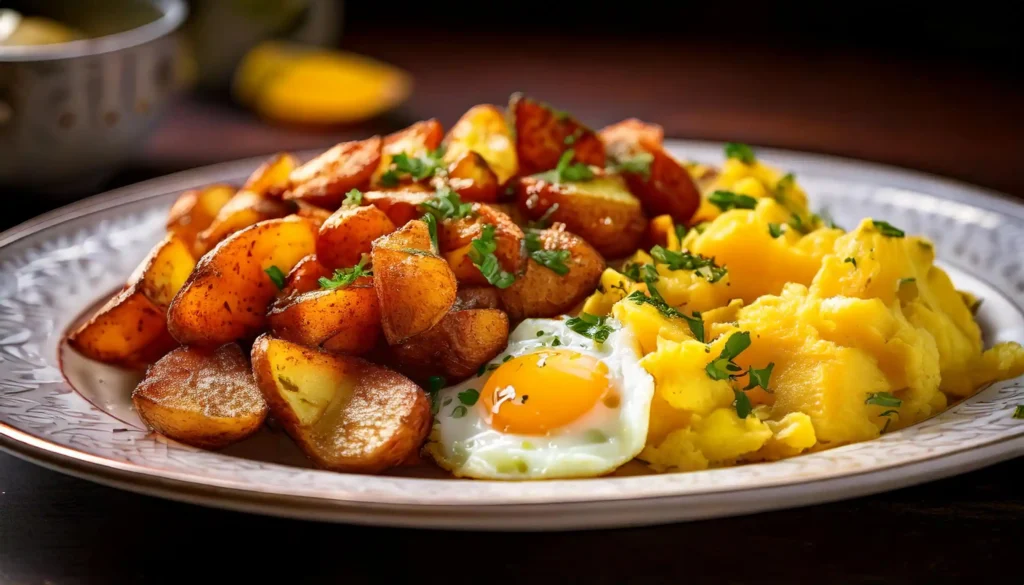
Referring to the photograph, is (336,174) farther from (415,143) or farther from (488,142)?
(488,142)

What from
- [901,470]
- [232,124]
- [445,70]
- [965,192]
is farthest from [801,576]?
[445,70]

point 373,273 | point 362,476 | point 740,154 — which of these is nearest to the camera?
point 362,476

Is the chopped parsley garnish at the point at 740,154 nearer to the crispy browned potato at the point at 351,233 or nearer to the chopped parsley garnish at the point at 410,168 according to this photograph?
the chopped parsley garnish at the point at 410,168

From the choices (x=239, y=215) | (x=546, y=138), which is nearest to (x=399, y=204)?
(x=239, y=215)

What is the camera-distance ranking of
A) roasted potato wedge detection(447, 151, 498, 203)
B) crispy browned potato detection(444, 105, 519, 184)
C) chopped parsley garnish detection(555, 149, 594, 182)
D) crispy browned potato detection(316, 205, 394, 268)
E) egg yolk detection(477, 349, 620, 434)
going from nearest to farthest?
egg yolk detection(477, 349, 620, 434)
crispy browned potato detection(316, 205, 394, 268)
roasted potato wedge detection(447, 151, 498, 203)
chopped parsley garnish detection(555, 149, 594, 182)
crispy browned potato detection(444, 105, 519, 184)

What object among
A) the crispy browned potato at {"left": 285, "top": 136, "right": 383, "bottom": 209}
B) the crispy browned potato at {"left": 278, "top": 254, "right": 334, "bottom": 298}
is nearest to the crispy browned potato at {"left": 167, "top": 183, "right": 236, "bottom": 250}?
the crispy browned potato at {"left": 285, "top": 136, "right": 383, "bottom": 209}

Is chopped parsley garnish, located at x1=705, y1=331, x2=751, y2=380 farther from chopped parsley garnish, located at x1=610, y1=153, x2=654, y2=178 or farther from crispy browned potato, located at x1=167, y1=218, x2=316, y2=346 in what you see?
crispy browned potato, located at x1=167, y1=218, x2=316, y2=346
